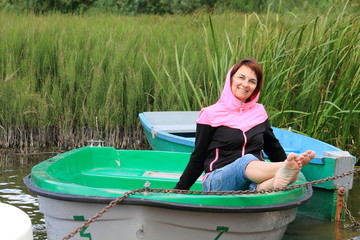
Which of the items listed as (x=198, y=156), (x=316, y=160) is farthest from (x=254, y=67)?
(x=316, y=160)

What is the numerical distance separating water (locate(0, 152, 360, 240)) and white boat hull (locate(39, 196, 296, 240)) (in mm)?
1151

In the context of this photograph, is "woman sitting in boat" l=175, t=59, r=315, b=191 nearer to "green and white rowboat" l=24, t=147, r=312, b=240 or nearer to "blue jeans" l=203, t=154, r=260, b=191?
"blue jeans" l=203, t=154, r=260, b=191

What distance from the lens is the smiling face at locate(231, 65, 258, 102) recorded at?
474 centimetres

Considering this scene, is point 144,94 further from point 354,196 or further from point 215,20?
point 215,20

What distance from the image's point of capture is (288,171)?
4184 millimetres

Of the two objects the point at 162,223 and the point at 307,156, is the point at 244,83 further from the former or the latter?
the point at 162,223

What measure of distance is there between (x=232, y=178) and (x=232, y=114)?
19.8 inches

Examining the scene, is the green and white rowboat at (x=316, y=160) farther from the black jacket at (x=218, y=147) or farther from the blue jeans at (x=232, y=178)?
the blue jeans at (x=232, y=178)

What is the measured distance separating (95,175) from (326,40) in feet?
10.3

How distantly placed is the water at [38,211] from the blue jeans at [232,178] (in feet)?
4.65

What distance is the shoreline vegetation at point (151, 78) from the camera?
736 centimetres

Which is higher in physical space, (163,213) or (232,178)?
(232,178)

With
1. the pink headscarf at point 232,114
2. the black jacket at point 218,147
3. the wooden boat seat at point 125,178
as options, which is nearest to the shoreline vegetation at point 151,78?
the wooden boat seat at point 125,178

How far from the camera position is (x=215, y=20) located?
42.5ft
